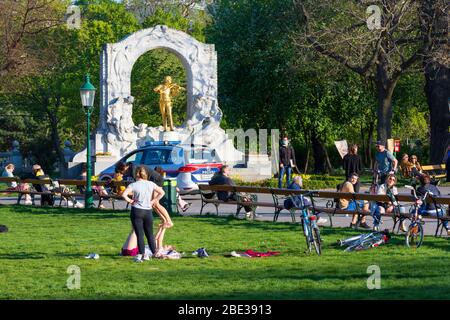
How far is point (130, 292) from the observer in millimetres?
13820

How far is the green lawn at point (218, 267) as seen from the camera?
13.7m

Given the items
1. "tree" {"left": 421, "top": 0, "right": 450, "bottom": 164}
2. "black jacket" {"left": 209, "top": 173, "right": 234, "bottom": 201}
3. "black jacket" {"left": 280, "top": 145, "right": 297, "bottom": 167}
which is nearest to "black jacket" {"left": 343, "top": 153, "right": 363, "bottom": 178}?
"black jacket" {"left": 209, "top": 173, "right": 234, "bottom": 201}

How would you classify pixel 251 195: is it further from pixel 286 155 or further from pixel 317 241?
pixel 286 155

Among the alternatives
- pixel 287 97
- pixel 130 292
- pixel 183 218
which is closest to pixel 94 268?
pixel 130 292

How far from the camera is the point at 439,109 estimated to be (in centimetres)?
4575

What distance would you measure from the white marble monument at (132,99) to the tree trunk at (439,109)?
26.6ft

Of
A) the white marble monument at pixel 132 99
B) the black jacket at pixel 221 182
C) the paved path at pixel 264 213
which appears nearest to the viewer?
the paved path at pixel 264 213

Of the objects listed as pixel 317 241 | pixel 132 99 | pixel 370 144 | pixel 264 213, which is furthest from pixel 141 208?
pixel 370 144

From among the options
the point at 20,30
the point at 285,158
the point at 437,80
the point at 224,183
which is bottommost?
the point at 224,183

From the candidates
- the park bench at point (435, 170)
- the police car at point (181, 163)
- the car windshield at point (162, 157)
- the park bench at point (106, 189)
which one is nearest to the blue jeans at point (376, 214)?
the park bench at point (106, 189)

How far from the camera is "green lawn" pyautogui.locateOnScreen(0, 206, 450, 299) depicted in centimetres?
1371

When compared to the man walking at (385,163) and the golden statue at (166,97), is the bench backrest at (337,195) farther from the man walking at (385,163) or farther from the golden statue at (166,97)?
the golden statue at (166,97)

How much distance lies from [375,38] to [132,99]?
986 cm

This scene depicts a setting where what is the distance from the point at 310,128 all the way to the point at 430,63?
15.4 metres
